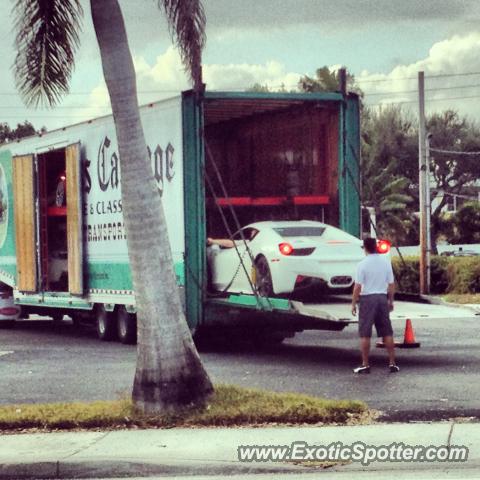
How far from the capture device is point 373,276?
1641cm

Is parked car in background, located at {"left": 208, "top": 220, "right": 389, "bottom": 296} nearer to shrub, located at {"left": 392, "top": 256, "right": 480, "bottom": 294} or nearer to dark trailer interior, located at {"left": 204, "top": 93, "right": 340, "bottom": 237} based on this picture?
dark trailer interior, located at {"left": 204, "top": 93, "right": 340, "bottom": 237}

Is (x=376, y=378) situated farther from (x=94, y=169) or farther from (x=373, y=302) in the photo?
(x=94, y=169)

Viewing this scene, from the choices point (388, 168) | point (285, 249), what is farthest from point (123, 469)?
point (388, 168)

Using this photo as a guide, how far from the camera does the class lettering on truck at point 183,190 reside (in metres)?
19.7

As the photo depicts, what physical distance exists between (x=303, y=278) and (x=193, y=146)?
2902 mm

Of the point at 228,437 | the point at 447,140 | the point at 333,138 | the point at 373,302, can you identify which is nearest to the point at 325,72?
the point at 447,140

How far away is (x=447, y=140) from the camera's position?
7956 cm

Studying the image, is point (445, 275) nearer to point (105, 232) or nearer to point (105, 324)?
point (105, 324)

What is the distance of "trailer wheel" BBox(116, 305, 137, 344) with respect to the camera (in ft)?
72.7

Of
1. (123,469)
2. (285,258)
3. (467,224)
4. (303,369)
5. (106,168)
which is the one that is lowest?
(303,369)

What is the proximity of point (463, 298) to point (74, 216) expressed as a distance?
1418 cm

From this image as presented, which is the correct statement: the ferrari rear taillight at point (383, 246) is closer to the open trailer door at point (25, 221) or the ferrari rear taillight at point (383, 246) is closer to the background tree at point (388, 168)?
the open trailer door at point (25, 221)

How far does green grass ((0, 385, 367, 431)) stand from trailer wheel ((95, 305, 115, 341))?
10.2 m

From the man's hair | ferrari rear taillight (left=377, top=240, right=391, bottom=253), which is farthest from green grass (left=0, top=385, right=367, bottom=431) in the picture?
ferrari rear taillight (left=377, top=240, right=391, bottom=253)
